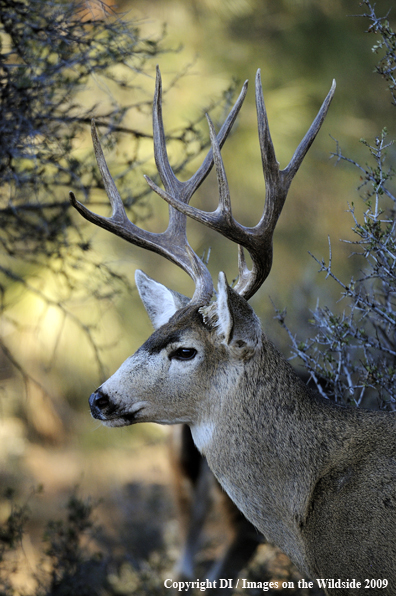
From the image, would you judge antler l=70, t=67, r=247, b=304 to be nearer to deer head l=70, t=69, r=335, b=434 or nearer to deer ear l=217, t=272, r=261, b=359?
deer head l=70, t=69, r=335, b=434

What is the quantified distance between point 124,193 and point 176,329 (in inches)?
98.2

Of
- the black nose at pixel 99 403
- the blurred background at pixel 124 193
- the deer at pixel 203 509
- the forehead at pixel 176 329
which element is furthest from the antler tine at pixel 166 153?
the deer at pixel 203 509

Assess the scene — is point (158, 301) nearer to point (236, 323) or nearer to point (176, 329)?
point (176, 329)

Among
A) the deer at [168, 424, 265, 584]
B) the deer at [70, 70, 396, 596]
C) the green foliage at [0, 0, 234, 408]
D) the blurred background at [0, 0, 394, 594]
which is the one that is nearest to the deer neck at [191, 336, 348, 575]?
the deer at [70, 70, 396, 596]

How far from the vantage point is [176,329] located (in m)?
3.21

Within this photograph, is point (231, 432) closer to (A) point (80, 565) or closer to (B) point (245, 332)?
(B) point (245, 332)

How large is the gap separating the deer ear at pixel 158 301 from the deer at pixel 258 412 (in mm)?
305

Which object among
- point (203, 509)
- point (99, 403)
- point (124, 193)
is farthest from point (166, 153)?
point (203, 509)

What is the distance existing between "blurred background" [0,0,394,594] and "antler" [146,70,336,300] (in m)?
1.28

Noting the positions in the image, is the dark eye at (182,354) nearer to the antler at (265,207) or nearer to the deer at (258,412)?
the deer at (258,412)

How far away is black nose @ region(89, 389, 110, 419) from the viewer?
3.10 metres

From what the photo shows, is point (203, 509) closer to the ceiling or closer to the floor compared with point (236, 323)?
closer to the floor

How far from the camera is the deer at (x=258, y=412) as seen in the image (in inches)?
116

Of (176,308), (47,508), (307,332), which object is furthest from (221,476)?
(47,508)
